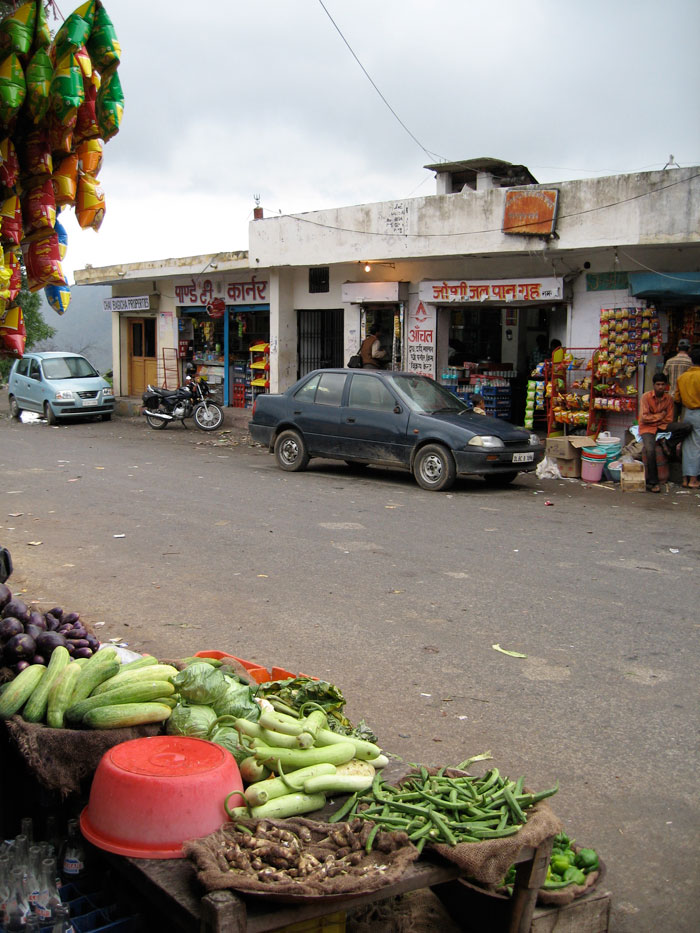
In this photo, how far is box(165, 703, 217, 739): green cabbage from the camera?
11.5 ft

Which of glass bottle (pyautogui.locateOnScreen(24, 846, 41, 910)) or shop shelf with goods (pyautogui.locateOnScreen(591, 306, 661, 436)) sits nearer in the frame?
glass bottle (pyautogui.locateOnScreen(24, 846, 41, 910))

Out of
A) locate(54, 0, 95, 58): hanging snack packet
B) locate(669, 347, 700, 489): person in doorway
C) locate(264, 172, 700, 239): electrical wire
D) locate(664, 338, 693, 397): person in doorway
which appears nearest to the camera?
locate(54, 0, 95, 58): hanging snack packet

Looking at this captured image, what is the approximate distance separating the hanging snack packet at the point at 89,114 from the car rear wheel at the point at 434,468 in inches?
334

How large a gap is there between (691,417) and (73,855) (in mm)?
12027

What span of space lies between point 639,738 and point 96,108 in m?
4.34

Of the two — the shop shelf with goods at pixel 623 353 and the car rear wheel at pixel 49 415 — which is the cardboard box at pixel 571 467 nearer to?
the shop shelf with goods at pixel 623 353

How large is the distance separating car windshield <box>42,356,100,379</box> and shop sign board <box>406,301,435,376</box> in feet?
31.6

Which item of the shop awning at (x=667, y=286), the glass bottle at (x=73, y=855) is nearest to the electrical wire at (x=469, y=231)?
the shop awning at (x=667, y=286)

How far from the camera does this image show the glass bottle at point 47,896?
2844 mm

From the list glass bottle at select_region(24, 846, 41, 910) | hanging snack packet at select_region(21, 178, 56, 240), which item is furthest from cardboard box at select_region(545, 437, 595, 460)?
glass bottle at select_region(24, 846, 41, 910)

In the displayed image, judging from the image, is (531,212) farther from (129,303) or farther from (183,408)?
(129,303)

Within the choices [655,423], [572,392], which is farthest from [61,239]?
[572,392]

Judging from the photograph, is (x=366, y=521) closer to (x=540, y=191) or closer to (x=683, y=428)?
(x=683, y=428)

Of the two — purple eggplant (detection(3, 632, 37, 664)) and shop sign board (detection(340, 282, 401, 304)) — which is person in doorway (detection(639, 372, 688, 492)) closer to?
shop sign board (detection(340, 282, 401, 304))
